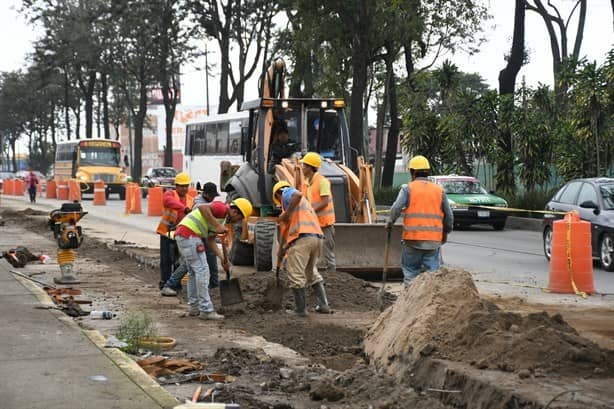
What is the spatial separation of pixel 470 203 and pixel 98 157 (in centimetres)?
3157

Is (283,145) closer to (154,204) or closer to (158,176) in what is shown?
(154,204)

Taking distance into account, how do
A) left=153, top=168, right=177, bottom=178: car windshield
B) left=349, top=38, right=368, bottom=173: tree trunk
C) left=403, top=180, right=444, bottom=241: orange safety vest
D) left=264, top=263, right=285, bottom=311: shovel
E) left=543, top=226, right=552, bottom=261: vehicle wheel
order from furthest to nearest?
left=153, top=168, right=177, bottom=178: car windshield < left=349, top=38, right=368, bottom=173: tree trunk < left=543, top=226, right=552, bottom=261: vehicle wheel < left=264, top=263, right=285, bottom=311: shovel < left=403, top=180, right=444, bottom=241: orange safety vest

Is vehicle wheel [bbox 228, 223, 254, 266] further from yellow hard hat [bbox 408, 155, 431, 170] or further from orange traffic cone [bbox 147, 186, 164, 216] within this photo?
orange traffic cone [bbox 147, 186, 164, 216]

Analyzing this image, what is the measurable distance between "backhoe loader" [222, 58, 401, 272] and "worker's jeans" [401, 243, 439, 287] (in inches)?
154

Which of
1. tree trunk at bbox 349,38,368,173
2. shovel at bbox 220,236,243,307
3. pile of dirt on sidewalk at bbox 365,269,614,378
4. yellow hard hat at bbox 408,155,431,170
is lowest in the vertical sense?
shovel at bbox 220,236,243,307

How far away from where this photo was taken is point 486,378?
7.07 meters

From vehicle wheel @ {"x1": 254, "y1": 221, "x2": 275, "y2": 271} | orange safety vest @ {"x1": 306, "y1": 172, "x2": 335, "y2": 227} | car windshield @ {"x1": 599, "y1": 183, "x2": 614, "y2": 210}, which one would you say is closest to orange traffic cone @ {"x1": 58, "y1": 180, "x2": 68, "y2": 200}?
vehicle wheel @ {"x1": 254, "y1": 221, "x2": 275, "y2": 271}

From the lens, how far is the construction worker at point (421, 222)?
11781mm

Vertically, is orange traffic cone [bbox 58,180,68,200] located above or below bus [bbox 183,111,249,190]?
below

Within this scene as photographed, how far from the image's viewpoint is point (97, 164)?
55.8 metres

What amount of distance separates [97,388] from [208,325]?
12.8 feet

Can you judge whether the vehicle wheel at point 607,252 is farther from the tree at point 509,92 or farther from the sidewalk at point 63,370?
the tree at point 509,92

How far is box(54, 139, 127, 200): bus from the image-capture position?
54.8m

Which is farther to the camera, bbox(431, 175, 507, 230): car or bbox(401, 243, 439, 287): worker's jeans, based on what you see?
bbox(431, 175, 507, 230): car
